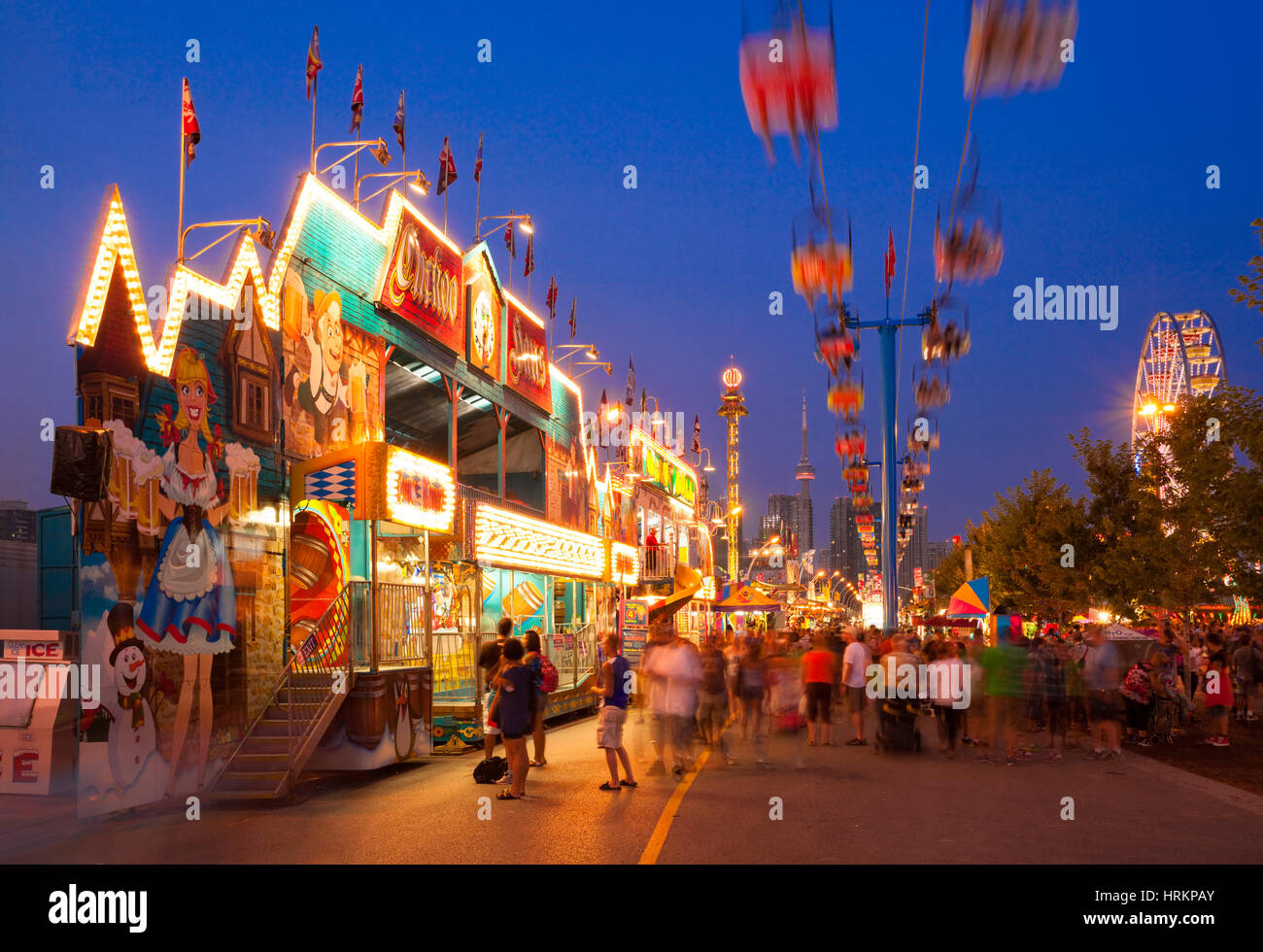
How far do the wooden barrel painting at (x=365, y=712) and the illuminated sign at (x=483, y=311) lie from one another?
10790 millimetres

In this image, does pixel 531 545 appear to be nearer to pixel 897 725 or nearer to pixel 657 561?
pixel 897 725

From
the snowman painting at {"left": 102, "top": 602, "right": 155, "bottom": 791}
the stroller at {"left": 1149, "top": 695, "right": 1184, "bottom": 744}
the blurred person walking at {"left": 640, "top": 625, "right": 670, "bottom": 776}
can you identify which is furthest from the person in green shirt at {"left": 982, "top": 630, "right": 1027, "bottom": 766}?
the snowman painting at {"left": 102, "top": 602, "right": 155, "bottom": 791}

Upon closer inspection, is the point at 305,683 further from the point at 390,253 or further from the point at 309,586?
the point at 390,253

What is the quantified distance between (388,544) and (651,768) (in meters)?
7.63

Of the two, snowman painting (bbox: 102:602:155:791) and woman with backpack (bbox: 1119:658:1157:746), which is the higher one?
snowman painting (bbox: 102:602:155:791)

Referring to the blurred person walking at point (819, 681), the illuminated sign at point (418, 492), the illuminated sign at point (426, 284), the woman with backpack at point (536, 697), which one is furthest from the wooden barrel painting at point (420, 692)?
the illuminated sign at point (426, 284)

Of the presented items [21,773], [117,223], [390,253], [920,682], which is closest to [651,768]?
[920,682]

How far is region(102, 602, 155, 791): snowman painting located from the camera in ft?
37.0

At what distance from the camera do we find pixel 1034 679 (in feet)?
55.6

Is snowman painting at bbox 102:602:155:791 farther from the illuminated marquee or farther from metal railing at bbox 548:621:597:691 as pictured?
the illuminated marquee

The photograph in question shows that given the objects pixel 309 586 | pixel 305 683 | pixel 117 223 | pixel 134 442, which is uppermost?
pixel 117 223

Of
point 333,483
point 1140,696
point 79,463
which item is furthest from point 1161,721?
point 79,463

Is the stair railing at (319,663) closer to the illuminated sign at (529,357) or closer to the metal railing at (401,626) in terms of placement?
the metal railing at (401,626)

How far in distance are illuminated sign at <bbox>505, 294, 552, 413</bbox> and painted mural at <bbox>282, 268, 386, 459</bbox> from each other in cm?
798
